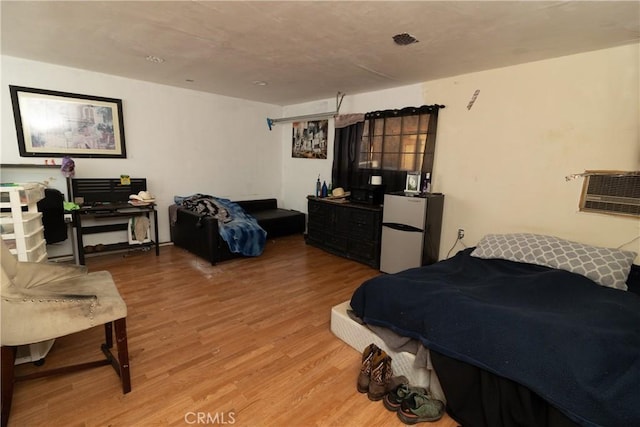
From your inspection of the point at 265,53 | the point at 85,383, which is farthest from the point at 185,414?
the point at 265,53

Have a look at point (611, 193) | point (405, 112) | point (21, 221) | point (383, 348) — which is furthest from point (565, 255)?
point (21, 221)

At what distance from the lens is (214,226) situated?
12.9ft

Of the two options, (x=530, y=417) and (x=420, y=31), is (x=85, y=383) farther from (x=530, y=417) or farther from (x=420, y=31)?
(x=420, y=31)

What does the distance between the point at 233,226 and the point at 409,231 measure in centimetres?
226

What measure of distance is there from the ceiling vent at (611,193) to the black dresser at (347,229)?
2014 millimetres

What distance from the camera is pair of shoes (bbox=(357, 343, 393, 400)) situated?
5.93ft

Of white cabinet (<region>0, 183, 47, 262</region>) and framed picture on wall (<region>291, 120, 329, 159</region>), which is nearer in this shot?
white cabinet (<region>0, 183, 47, 262</region>)

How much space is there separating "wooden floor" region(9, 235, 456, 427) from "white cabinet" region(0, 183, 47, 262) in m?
0.74

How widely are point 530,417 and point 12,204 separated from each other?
3091mm

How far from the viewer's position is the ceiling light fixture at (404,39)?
8.11 feet

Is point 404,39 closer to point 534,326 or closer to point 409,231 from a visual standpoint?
point 409,231

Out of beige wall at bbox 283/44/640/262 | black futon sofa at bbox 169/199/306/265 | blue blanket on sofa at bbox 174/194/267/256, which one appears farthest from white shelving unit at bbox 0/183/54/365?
beige wall at bbox 283/44/640/262

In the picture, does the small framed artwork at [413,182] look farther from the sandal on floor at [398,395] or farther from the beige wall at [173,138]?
the beige wall at [173,138]

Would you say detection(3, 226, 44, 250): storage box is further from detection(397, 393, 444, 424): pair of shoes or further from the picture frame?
detection(397, 393, 444, 424): pair of shoes
